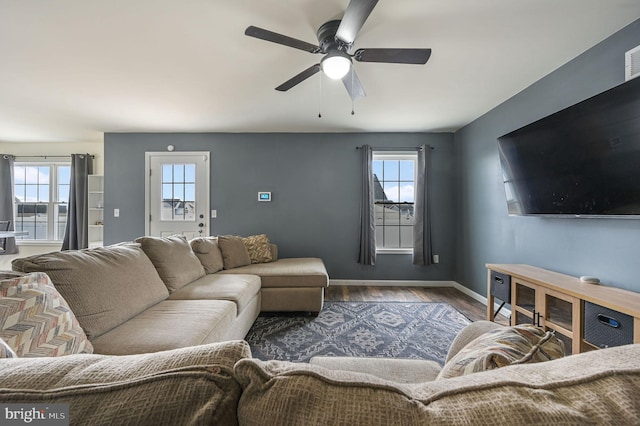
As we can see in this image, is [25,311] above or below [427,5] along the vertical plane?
below

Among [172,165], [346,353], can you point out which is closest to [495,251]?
[346,353]

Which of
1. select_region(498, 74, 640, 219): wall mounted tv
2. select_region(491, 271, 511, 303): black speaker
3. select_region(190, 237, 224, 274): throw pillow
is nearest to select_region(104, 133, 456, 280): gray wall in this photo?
select_region(190, 237, 224, 274): throw pillow

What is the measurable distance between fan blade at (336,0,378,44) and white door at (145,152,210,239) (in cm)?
316

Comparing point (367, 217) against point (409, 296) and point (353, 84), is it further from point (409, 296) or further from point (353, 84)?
point (353, 84)

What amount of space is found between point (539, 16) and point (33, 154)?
24.9 feet

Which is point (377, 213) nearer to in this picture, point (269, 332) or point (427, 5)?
point (269, 332)

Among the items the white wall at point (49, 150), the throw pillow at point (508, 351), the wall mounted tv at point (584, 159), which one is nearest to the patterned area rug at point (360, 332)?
the wall mounted tv at point (584, 159)

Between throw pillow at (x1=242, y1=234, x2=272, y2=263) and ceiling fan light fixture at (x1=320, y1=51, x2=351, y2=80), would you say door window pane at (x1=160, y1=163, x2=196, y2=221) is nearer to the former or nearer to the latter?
throw pillow at (x1=242, y1=234, x2=272, y2=263)

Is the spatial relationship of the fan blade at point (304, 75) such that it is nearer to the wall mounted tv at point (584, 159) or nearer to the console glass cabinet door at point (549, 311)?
the wall mounted tv at point (584, 159)

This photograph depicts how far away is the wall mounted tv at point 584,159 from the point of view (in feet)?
5.04

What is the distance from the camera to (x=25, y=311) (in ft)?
3.23

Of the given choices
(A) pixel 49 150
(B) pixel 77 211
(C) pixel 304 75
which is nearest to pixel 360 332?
(C) pixel 304 75

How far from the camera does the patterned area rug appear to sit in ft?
6.93

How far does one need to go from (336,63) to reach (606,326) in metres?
2.28
